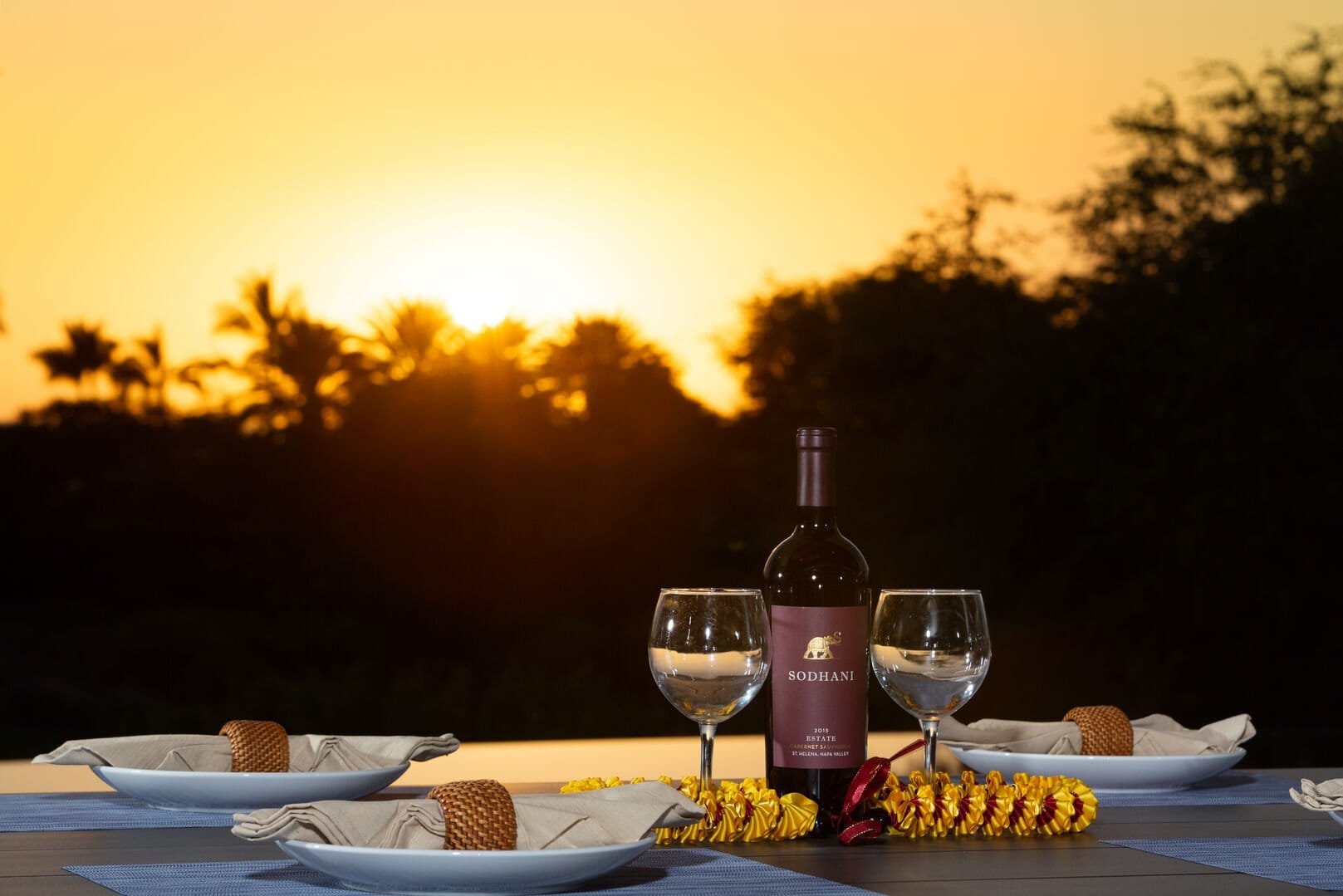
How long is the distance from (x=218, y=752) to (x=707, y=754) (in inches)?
17.2

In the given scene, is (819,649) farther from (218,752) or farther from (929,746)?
(218,752)

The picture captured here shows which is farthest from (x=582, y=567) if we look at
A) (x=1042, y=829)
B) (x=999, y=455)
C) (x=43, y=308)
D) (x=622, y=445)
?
(x=1042, y=829)

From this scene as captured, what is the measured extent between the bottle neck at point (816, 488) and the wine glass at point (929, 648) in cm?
7

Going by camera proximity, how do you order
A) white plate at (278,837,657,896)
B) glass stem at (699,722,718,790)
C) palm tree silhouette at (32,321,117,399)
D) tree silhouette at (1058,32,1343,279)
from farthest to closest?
tree silhouette at (1058,32,1343,279)
palm tree silhouette at (32,321,117,399)
glass stem at (699,722,718,790)
white plate at (278,837,657,896)

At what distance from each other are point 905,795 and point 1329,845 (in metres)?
0.29

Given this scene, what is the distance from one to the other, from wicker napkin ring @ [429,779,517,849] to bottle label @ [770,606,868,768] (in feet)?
0.76

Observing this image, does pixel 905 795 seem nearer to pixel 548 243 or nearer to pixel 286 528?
pixel 548 243

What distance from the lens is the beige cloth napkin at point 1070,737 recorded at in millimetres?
1482

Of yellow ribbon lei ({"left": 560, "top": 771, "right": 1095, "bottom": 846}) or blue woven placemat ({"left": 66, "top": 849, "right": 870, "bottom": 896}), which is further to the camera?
yellow ribbon lei ({"left": 560, "top": 771, "right": 1095, "bottom": 846})

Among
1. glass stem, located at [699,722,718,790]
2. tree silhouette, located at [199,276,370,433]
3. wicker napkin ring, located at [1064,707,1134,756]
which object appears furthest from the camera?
tree silhouette, located at [199,276,370,433]

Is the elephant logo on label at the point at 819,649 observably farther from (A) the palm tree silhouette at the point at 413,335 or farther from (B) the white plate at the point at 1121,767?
(A) the palm tree silhouette at the point at 413,335

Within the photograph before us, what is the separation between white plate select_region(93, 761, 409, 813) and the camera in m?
1.22

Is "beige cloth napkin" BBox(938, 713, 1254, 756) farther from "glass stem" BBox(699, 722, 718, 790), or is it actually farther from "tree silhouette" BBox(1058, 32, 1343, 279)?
"tree silhouette" BBox(1058, 32, 1343, 279)

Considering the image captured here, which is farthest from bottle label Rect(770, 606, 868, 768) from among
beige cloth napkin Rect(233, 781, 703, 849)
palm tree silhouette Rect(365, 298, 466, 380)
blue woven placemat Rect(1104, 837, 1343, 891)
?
palm tree silhouette Rect(365, 298, 466, 380)
